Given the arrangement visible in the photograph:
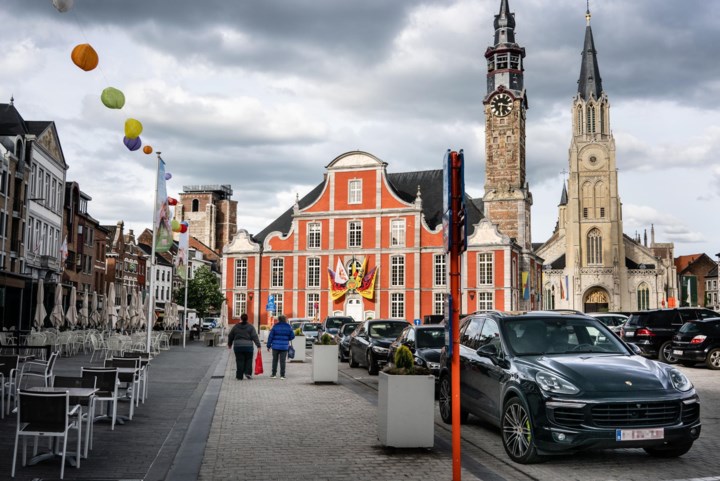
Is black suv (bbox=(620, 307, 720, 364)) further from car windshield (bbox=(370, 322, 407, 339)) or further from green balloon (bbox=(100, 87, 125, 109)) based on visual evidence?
green balloon (bbox=(100, 87, 125, 109))

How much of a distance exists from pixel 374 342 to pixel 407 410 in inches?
452

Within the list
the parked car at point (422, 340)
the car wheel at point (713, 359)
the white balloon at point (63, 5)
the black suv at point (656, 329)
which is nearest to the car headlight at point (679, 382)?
the parked car at point (422, 340)

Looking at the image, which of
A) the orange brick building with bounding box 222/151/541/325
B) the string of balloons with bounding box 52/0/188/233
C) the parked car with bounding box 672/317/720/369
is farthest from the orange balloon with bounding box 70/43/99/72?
the orange brick building with bounding box 222/151/541/325

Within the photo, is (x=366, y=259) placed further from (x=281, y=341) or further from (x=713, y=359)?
(x=281, y=341)

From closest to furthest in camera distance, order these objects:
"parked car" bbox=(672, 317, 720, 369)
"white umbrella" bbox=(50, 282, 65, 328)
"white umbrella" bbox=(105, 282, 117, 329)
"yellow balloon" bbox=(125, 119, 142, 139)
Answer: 1. "yellow balloon" bbox=(125, 119, 142, 139)
2. "parked car" bbox=(672, 317, 720, 369)
3. "white umbrella" bbox=(50, 282, 65, 328)
4. "white umbrella" bbox=(105, 282, 117, 329)

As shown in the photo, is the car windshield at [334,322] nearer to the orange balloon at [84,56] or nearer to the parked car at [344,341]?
the parked car at [344,341]

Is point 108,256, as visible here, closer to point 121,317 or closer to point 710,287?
point 121,317

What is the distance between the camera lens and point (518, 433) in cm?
812

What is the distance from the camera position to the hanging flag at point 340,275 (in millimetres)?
59594

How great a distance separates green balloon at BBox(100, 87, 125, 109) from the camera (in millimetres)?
13273

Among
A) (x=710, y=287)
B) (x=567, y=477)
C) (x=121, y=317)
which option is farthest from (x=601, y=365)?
(x=710, y=287)

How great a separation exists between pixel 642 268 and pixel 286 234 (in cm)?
6133

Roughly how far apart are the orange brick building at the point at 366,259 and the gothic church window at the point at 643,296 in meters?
46.0

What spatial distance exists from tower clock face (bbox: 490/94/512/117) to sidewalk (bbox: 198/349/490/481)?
57.4m
